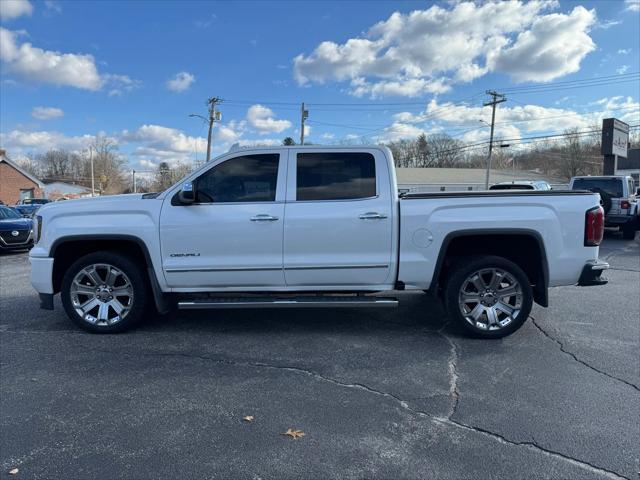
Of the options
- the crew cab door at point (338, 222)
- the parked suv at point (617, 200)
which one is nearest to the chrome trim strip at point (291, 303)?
the crew cab door at point (338, 222)

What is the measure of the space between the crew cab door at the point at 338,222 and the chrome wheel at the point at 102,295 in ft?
5.94

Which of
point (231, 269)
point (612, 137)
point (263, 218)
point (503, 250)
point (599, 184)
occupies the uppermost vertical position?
point (612, 137)

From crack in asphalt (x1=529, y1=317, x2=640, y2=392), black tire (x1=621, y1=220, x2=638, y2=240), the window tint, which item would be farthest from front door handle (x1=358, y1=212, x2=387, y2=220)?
black tire (x1=621, y1=220, x2=638, y2=240)

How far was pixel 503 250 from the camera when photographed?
492cm

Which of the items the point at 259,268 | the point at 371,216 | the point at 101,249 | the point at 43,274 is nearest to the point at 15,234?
the point at 43,274

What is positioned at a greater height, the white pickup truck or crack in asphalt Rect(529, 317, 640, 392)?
the white pickup truck

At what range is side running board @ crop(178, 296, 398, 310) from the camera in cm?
459

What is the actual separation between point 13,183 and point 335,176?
2023 inches

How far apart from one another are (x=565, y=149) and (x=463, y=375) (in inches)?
2818

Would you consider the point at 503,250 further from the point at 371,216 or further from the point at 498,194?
the point at 371,216

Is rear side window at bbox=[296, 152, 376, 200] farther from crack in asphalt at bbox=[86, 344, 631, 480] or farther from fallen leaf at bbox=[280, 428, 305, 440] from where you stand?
fallen leaf at bbox=[280, 428, 305, 440]

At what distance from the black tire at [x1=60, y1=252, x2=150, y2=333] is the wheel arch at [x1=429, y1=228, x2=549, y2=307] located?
10.2 feet

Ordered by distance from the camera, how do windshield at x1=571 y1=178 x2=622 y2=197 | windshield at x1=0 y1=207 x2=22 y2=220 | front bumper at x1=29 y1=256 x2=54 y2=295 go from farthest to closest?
windshield at x1=571 y1=178 x2=622 y2=197, windshield at x1=0 y1=207 x2=22 y2=220, front bumper at x1=29 y1=256 x2=54 y2=295

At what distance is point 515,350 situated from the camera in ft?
14.5
